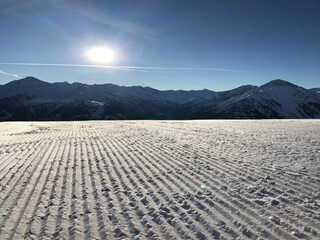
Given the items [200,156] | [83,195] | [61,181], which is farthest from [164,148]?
[83,195]

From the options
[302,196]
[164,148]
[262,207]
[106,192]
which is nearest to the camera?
[262,207]

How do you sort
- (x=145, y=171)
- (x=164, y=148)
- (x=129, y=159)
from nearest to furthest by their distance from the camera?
(x=145, y=171), (x=129, y=159), (x=164, y=148)

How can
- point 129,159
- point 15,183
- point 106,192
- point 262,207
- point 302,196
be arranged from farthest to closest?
point 129,159 → point 15,183 → point 106,192 → point 302,196 → point 262,207

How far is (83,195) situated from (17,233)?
260cm

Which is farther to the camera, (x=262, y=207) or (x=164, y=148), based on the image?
(x=164, y=148)

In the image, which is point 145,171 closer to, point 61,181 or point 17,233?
point 61,181

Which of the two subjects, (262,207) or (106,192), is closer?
(262,207)

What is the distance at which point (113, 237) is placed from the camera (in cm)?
627

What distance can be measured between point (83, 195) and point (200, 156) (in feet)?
24.1

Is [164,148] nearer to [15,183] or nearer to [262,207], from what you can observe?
[15,183]

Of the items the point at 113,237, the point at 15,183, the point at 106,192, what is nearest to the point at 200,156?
the point at 106,192

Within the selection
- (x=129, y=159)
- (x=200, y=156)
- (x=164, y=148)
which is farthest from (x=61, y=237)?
(x=164, y=148)

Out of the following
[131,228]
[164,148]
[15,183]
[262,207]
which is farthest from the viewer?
[164,148]

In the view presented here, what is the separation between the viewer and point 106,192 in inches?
361
